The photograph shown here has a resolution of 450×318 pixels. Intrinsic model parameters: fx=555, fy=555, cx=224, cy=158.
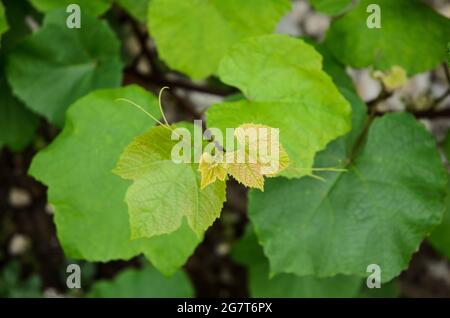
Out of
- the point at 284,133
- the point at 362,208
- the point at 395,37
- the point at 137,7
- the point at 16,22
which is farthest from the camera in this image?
the point at 16,22

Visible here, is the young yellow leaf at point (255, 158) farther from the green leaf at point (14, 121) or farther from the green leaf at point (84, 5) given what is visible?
the green leaf at point (14, 121)

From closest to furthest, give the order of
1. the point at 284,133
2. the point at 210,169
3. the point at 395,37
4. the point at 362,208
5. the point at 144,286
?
the point at 210,169 < the point at 284,133 < the point at 362,208 < the point at 395,37 < the point at 144,286

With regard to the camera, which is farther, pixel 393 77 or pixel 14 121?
pixel 14 121

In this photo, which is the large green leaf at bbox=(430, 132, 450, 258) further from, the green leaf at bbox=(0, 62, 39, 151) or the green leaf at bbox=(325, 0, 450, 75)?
the green leaf at bbox=(0, 62, 39, 151)

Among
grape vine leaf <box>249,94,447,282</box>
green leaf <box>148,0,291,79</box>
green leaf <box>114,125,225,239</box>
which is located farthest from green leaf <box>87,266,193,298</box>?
green leaf <box>114,125,225,239</box>

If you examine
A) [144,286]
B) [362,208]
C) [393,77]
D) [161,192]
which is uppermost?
[393,77]

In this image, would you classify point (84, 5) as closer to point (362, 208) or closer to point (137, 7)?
point (137, 7)

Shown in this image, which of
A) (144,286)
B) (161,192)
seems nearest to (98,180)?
(161,192)

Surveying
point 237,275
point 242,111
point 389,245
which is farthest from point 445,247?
point 237,275
